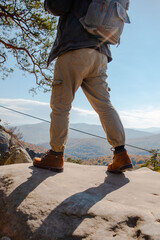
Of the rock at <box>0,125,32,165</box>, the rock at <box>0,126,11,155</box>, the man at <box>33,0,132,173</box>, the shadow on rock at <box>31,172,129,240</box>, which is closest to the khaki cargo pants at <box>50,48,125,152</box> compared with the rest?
the man at <box>33,0,132,173</box>

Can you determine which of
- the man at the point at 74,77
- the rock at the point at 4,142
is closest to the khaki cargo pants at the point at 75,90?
the man at the point at 74,77

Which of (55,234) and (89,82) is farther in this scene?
(89,82)

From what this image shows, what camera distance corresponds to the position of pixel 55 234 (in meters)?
0.95

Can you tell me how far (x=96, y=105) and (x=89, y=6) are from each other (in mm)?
978

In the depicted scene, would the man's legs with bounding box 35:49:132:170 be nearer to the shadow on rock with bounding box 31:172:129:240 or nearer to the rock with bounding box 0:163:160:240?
the rock with bounding box 0:163:160:240

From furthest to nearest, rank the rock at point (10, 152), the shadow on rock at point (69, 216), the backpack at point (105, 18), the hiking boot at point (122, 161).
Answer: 1. the rock at point (10, 152)
2. the hiking boot at point (122, 161)
3. the backpack at point (105, 18)
4. the shadow on rock at point (69, 216)

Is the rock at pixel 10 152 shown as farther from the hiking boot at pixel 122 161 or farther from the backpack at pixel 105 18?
the backpack at pixel 105 18

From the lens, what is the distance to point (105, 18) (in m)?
1.64

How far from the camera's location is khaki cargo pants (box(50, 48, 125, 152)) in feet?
5.69

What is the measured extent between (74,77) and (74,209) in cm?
122

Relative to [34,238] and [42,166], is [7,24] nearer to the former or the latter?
[42,166]

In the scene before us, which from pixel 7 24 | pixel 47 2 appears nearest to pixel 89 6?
pixel 47 2

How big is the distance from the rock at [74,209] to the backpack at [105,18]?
1.48 metres

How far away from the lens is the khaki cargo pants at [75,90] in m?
1.74
